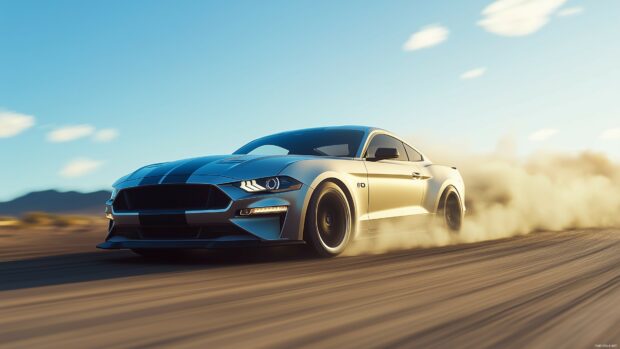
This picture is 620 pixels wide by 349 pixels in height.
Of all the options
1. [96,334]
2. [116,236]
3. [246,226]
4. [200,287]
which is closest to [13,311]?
[96,334]

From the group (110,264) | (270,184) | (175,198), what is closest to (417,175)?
(270,184)

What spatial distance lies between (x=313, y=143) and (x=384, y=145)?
94cm

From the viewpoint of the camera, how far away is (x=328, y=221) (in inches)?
239

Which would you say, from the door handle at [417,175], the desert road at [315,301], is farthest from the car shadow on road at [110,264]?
the door handle at [417,175]

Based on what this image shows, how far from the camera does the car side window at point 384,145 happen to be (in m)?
7.17

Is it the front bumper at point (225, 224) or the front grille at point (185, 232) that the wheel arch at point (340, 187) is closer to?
the front bumper at point (225, 224)

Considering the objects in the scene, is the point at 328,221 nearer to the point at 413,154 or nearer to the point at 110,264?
the point at 110,264

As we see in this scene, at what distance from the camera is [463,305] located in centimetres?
332

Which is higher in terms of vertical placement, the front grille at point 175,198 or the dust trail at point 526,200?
the front grille at point 175,198

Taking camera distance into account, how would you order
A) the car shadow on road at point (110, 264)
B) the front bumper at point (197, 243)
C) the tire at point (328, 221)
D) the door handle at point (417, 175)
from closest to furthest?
1. the car shadow on road at point (110, 264)
2. the front bumper at point (197, 243)
3. the tire at point (328, 221)
4. the door handle at point (417, 175)

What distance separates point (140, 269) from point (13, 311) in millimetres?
1977

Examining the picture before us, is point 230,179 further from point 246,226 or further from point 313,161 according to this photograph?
point 313,161

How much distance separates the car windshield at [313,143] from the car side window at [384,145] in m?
0.16

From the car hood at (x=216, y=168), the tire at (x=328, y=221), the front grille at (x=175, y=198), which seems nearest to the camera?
the front grille at (x=175, y=198)
